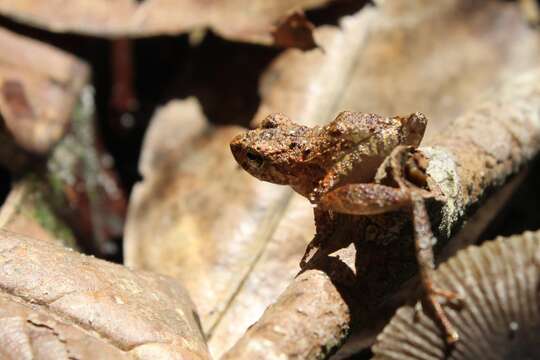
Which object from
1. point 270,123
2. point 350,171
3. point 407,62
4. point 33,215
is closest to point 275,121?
point 270,123

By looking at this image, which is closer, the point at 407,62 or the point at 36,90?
the point at 36,90

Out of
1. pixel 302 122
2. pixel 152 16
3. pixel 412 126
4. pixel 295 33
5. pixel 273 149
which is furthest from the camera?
pixel 152 16

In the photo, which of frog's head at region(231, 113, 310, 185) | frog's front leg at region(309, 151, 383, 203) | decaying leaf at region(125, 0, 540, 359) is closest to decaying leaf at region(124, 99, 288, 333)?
decaying leaf at region(125, 0, 540, 359)

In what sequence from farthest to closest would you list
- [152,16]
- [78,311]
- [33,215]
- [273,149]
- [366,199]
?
1. [152,16]
2. [33,215]
3. [273,149]
4. [366,199]
5. [78,311]

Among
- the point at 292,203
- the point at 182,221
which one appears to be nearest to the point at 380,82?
the point at 292,203

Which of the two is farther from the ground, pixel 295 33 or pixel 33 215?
pixel 295 33

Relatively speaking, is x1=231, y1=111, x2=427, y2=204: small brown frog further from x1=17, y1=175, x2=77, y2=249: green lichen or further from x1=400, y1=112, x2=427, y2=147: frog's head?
x1=17, y1=175, x2=77, y2=249: green lichen

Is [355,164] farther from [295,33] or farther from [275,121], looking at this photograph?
[295,33]
